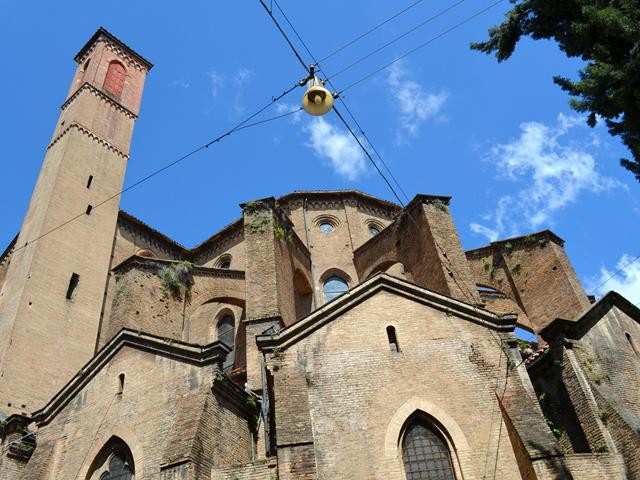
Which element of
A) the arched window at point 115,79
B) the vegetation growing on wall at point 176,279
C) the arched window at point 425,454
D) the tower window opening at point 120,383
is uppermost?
the arched window at point 115,79

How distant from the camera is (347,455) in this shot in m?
10.2

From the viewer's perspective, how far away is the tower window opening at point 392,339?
11.7 metres

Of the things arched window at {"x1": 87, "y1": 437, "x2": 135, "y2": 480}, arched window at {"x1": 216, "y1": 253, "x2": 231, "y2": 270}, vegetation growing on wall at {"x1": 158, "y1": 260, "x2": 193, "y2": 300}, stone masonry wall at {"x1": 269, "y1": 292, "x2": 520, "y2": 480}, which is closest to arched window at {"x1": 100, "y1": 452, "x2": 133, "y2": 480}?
arched window at {"x1": 87, "y1": 437, "x2": 135, "y2": 480}

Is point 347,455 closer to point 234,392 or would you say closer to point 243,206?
point 234,392

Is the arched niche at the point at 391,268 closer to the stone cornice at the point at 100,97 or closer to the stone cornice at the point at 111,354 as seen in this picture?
the stone cornice at the point at 111,354

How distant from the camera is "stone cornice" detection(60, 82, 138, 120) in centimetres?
2691

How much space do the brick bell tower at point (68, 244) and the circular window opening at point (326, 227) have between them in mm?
8193

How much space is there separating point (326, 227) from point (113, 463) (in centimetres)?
1416

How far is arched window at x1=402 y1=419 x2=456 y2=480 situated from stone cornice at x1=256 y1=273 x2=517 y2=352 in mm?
2572

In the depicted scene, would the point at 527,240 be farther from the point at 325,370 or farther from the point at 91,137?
the point at 91,137

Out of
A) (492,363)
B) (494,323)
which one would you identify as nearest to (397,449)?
(492,363)

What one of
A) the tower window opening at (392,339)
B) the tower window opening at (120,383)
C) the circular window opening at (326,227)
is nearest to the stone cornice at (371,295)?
the tower window opening at (392,339)

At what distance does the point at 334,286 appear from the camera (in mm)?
23094

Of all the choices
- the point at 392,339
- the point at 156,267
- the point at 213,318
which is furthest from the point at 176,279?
the point at 392,339
